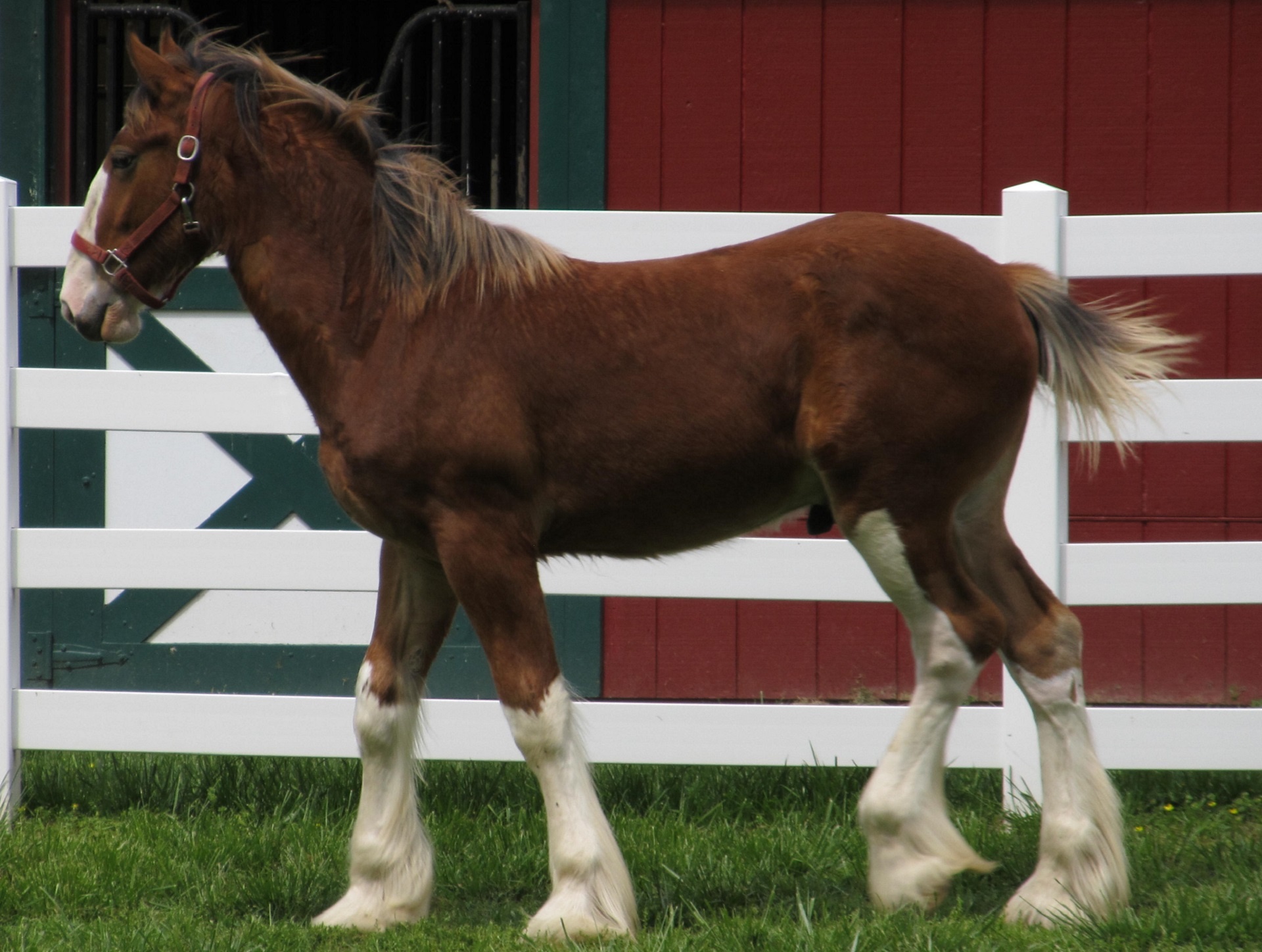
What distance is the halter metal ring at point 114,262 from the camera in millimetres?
2873

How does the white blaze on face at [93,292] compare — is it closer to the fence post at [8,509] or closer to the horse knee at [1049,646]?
the fence post at [8,509]

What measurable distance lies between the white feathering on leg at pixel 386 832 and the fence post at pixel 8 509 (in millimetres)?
1484

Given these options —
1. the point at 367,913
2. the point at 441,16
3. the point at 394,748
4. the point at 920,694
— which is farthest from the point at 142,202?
the point at 441,16

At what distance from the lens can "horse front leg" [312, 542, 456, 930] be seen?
3.01 meters

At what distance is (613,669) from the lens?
214 inches

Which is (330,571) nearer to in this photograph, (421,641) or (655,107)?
(421,641)

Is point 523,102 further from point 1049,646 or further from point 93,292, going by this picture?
point 1049,646

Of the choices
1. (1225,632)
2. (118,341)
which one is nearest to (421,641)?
(118,341)

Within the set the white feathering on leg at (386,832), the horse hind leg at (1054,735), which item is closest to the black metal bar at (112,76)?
the white feathering on leg at (386,832)

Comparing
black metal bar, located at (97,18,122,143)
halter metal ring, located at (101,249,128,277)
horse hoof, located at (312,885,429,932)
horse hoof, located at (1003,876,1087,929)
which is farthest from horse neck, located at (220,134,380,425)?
black metal bar, located at (97,18,122,143)

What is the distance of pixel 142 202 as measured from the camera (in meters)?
2.90

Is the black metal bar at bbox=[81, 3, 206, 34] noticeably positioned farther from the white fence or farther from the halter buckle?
the halter buckle

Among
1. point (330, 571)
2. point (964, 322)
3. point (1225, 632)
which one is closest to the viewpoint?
point (964, 322)

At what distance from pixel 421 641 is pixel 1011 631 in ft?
4.68
